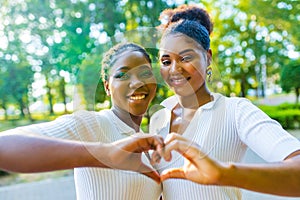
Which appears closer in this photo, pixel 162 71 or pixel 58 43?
pixel 162 71

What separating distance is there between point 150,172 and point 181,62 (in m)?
0.16

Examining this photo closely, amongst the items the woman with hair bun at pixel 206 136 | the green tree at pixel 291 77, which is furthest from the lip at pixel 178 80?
the green tree at pixel 291 77

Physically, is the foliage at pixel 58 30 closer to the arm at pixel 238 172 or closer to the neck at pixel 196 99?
the neck at pixel 196 99

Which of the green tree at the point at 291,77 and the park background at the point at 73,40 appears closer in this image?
the park background at the point at 73,40

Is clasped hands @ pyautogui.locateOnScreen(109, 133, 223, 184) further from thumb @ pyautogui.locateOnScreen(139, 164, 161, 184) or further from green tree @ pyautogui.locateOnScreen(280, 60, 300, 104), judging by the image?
green tree @ pyautogui.locateOnScreen(280, 60, 300, 104)

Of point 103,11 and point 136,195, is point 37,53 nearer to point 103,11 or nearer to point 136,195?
point 103,11

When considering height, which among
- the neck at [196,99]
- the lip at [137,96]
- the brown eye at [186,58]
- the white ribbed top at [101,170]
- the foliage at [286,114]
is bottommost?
the foliage at [286,114]

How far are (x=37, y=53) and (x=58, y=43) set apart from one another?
36 centimetres

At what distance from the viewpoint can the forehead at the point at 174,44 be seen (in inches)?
18.2

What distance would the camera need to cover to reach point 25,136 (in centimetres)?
42

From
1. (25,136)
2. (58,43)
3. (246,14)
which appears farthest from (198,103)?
(246,14)

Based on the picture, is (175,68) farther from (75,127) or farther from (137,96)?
(75,127)

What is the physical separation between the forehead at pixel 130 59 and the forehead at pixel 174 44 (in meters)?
0.03

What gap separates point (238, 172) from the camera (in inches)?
14.9
